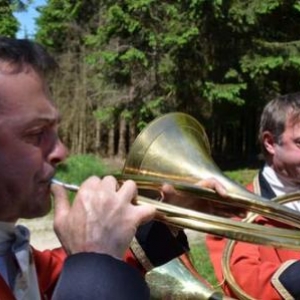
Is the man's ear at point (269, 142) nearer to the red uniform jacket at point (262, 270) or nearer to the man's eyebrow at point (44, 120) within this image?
the red uniform jacket at point (262, 270)

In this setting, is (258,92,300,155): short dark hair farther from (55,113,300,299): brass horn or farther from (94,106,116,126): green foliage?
(94,106,116,126): green foliage

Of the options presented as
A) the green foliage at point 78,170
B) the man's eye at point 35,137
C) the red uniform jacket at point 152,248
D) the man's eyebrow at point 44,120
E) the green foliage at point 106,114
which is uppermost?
the man's eyebrow at point 44,120

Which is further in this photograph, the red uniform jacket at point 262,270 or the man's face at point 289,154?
the man's face at point 289,154

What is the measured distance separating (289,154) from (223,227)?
3.05 ft

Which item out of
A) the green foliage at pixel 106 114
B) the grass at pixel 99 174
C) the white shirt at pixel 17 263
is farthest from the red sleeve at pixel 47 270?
the green foliage at pixel 106 114

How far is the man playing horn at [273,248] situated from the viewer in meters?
2.05

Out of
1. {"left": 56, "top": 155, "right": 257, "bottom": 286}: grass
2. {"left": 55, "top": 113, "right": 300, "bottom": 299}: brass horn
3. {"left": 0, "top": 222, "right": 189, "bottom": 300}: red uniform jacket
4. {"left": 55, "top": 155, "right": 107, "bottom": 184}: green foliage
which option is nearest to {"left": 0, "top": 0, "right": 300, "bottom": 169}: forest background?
{"left": 56, "top": 155, "right": 257, "bottom": 286}: grass

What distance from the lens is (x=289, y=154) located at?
2.38 metres

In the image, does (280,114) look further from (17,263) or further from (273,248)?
(17,263)

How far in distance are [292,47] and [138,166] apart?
42.3 ft

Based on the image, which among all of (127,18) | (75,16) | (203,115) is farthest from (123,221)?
(75,16)

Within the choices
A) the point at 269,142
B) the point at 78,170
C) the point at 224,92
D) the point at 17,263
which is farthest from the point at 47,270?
the point at 224,92

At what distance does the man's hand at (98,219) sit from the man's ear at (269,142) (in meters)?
1.31

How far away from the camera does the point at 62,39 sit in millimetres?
20734
